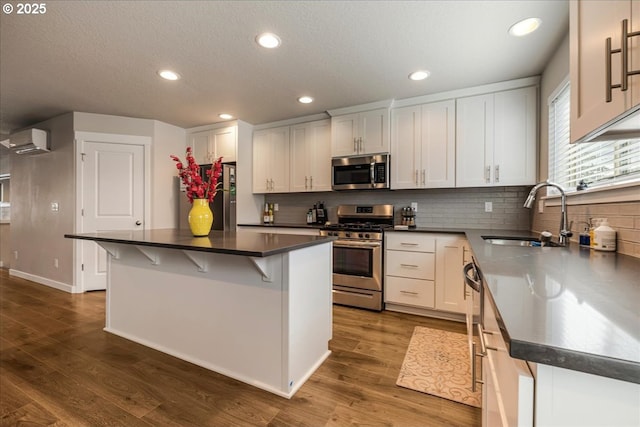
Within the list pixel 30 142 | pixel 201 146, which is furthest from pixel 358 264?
pixel 30 142

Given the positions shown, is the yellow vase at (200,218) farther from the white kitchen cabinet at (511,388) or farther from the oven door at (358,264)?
the white kitchen cabinet at (511,388)

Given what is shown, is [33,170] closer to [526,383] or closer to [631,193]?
[526,383]

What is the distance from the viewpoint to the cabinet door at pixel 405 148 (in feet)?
10.4

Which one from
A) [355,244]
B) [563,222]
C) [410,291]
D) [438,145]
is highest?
[438,145]

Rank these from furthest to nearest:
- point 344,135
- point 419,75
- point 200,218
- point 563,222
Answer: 1. point 344,135
2. point 419,75
3. point 200,218
4. point 563,222

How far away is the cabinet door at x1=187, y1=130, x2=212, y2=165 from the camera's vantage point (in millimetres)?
4238

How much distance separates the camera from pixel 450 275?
2740 mm

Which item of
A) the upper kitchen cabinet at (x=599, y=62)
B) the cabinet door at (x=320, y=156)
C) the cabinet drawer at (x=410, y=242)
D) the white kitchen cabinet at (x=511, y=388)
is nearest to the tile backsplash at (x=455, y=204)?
the cabinet door at (x=320, y=156)

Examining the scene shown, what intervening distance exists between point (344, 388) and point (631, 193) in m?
1.78

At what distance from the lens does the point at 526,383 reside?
Result: 0.47 m

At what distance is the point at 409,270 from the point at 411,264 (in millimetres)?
69

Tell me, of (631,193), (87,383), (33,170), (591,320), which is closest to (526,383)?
(591,320)

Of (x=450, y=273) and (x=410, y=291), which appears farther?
(x=410, y=291)

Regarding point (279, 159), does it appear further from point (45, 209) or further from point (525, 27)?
point (45, 209)
